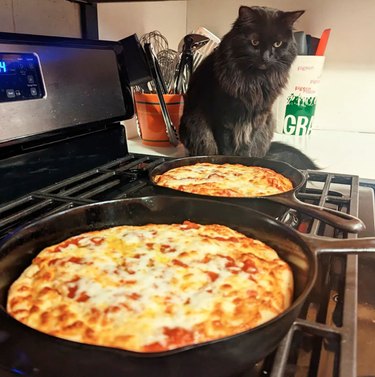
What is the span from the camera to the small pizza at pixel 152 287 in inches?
18.3

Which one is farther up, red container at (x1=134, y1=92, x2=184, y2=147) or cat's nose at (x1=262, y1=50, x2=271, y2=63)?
cat's nose at (x1=262, y1=50, x2=271, y2=63)

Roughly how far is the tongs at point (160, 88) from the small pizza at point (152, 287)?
82cm

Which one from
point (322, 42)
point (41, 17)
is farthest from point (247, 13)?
point (41, 17)

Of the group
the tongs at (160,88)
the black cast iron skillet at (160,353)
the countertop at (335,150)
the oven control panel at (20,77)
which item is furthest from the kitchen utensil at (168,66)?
the black cast iron skillet at (160,353)

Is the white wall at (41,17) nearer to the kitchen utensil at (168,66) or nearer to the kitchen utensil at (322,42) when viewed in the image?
the kitchen utensil at (168,66)

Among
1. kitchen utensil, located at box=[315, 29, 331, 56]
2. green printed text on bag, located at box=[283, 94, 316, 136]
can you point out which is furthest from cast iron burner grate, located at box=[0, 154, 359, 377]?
kitchen utensil, located at box=[315, 29, 331, 56]

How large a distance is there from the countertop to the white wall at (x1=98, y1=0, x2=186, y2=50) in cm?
42

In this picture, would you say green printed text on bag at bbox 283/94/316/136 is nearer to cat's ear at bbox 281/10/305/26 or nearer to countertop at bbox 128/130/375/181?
countertop at bbox 128/130/375/181

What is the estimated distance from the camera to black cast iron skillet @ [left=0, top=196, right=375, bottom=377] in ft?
1.15

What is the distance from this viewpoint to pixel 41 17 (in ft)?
3.55

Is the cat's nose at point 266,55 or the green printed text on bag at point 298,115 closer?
the cat's nose at point 266,55

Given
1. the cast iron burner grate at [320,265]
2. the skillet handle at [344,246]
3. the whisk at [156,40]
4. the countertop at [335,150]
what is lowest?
the countertop at [335,150]

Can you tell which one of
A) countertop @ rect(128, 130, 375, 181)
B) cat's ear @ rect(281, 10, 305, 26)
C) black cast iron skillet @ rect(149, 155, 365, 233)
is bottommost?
countertop @ rect(128, 130, 375, 181)

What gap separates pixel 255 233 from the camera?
2.36 ft
